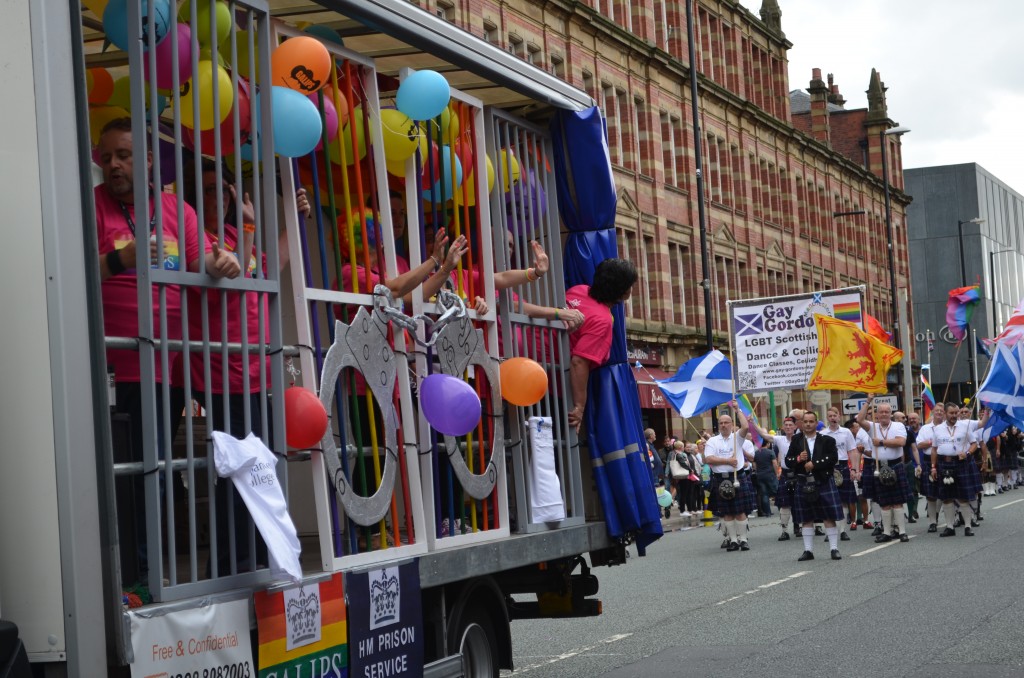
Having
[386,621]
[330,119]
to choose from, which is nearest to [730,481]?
[330,119]

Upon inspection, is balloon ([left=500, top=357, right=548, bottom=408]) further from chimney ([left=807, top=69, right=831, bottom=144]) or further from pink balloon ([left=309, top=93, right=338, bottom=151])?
chimney ([left=807, top=69, right=831, bottom=144])

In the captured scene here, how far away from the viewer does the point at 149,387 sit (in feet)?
15.7

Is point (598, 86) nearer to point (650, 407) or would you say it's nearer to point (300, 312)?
point (650, 407)

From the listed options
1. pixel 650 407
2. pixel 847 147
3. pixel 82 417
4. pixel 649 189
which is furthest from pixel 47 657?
pixel 847 147

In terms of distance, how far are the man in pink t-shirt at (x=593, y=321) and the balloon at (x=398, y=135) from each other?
5.88ft

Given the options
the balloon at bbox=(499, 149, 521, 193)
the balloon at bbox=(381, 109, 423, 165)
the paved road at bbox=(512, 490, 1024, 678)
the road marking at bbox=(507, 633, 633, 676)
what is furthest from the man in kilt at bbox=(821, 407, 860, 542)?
the balloon at bbox=(381, 109, 423, 165)

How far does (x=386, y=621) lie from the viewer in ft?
19.8

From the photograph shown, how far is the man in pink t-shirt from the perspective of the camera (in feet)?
27.3

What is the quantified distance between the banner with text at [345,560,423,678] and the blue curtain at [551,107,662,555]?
2200 mm

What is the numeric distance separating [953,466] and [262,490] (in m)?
19.8

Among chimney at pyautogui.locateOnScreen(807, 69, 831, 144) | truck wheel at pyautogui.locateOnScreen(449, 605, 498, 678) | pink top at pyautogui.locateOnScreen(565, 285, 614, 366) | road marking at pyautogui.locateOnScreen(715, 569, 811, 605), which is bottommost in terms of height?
road marking at pyautogui.locateOnScreen(715, 569, 811, 605)

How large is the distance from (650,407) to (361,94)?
36480 mm

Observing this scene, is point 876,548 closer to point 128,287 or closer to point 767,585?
point 767,585

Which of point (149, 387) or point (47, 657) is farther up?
point (149, 387)
